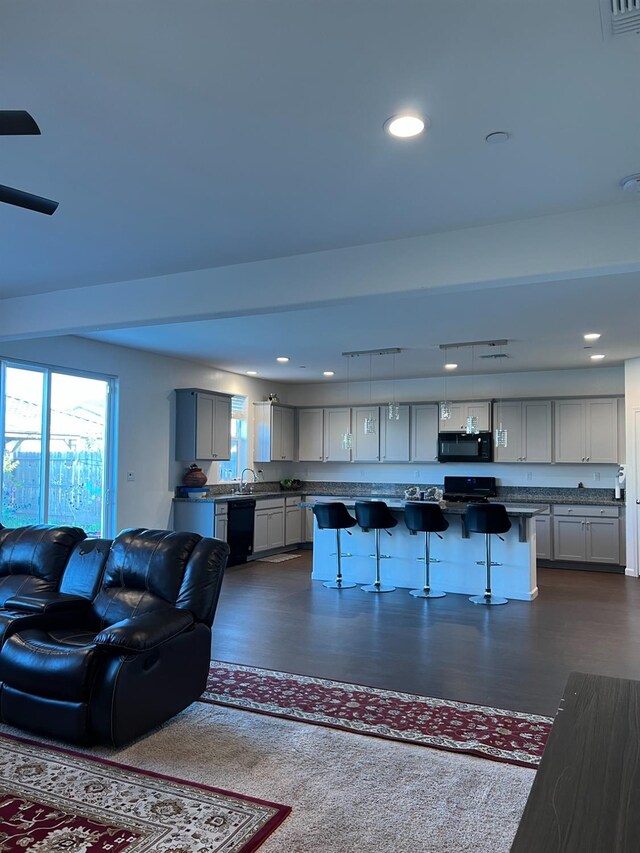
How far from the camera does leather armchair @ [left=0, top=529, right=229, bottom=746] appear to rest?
2.98 m

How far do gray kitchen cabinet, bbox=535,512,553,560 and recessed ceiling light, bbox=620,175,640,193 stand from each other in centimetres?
618

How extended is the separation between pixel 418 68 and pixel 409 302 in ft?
9.99

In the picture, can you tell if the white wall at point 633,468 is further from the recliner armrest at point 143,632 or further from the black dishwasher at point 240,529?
the recliner armrest at point 143,632

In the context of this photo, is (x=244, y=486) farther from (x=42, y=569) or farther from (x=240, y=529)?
(x=42, y=569)

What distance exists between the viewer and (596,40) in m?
1.98

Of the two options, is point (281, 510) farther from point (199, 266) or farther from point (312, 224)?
point (312, 224)

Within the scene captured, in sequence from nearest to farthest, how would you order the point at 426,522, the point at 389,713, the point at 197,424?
1. the point at 389,713
2. the point at 426,522
3. the point at 197,424

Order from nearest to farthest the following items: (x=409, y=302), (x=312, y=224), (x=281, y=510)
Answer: (x=312, y=224), (x=409, y=302), (x=281, y=510)

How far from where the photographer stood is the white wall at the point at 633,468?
25.3ft

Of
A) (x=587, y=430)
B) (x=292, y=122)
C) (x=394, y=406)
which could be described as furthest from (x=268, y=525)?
(x=292, y=122)

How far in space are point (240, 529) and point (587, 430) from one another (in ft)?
16.3

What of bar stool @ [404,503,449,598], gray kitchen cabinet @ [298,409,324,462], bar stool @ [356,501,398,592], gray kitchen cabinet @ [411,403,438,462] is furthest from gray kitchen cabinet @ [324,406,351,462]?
bar stool @ [404,503,449,598]

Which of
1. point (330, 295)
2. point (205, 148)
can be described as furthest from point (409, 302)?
point (205, 148)

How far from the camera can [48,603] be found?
3.60m
